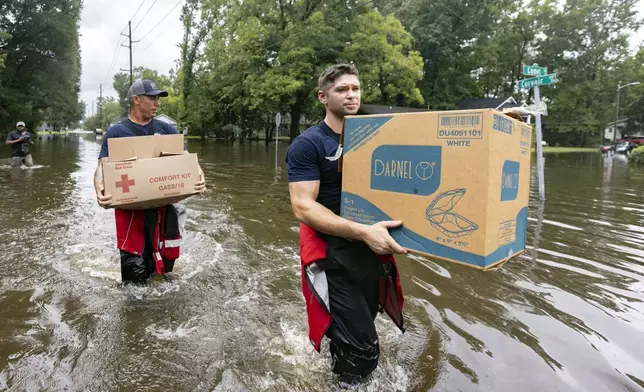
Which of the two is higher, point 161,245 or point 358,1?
point 358,1

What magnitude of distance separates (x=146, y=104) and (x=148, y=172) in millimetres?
697

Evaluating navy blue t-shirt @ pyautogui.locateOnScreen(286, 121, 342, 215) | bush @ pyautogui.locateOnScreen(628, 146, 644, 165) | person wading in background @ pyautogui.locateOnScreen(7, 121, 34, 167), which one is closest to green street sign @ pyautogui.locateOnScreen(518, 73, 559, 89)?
navy blue t-shirt @ pyautogui.locateOnScreen(286, 121, 342, 215)

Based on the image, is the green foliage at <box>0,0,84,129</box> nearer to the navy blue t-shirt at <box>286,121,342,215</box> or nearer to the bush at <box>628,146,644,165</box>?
the navy blue t-shirt at <box>286,121,342,215</box>

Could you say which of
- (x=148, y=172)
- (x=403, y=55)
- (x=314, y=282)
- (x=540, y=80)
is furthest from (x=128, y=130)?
(x=403, y=55)

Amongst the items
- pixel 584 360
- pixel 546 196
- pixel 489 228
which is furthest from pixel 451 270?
pixel 546 196

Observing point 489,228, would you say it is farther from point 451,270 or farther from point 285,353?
point 451,270

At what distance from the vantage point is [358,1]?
28.8m

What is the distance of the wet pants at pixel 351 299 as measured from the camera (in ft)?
6.84

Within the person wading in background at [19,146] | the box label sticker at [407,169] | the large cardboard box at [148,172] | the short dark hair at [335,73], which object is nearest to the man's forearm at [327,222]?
the box label sticker at [407,169]

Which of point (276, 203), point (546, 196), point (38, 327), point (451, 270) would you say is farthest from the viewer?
point (546, 196)

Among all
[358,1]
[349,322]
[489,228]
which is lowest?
[349,322]

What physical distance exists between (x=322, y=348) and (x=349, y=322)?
36.3 inches

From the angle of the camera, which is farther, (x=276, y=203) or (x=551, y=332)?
(x=276, y=203)

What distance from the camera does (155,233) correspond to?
360 cm
